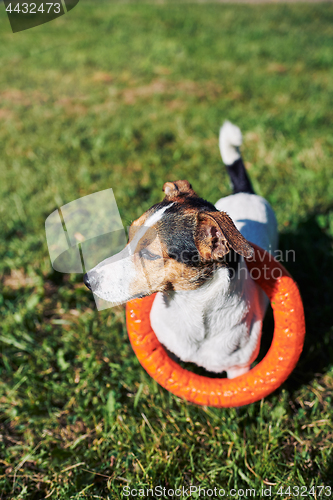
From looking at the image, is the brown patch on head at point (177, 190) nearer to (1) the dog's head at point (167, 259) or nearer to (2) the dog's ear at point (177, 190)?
(2) the dog's ear at point (177, 190)

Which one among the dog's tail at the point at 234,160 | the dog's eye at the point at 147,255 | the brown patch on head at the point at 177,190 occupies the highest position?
the brown patch on head at the point at 177,190

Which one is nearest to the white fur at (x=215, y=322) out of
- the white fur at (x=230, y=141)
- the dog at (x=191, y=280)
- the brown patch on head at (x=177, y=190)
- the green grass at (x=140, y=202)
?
the dog at (x=191, y=280)

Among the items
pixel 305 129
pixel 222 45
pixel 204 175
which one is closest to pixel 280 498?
pixel 204 175

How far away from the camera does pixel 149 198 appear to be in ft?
15.4

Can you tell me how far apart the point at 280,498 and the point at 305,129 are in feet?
17.0

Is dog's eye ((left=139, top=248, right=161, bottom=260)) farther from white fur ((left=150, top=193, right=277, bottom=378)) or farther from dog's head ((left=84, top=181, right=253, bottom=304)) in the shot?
white fur ((left=150, top=193, right=277, bottom=378))

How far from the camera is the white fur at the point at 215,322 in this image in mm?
2271

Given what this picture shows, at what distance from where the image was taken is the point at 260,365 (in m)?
2.52

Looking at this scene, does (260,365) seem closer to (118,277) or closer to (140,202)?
(118,277)

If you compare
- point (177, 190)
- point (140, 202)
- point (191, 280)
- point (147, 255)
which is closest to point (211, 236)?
point (191, 280)

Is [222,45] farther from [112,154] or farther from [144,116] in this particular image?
[112,154]

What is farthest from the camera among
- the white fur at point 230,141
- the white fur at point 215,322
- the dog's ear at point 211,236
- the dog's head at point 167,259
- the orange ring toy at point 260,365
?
the white fur at point 230,141

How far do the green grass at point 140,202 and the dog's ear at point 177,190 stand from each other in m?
1.40

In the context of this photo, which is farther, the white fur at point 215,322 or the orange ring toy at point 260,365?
the orange ring toy at point 260,365
